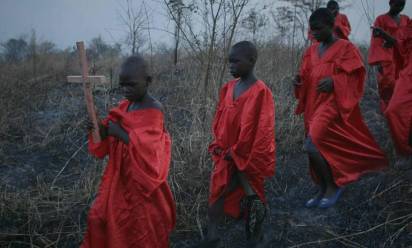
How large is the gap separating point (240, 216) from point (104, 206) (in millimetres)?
1270

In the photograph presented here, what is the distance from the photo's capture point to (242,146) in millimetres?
2811

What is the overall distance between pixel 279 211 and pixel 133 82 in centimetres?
183

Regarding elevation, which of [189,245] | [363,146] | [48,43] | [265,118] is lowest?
[189,245]

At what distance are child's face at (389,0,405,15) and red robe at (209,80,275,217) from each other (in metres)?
3.01

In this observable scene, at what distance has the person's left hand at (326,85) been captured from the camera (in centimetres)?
324

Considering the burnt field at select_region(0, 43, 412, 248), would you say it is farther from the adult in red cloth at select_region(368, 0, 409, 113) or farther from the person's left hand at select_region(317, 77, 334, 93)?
the person's left hand at select_region(317, 77, 334, 93)

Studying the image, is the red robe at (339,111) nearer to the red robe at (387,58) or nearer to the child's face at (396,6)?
the red robe at (387,58)

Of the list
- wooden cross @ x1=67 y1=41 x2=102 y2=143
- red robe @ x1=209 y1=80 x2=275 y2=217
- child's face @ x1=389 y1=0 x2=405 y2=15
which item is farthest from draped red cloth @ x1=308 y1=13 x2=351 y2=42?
wooden cross @ x1=67 y1=41 x2=102 y2=143

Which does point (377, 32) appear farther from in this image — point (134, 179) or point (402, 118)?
point (134, 179)

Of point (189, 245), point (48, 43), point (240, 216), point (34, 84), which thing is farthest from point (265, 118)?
point (48, 43)

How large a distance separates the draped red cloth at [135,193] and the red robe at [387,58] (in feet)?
11.9

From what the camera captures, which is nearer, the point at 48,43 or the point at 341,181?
the point at 341,181

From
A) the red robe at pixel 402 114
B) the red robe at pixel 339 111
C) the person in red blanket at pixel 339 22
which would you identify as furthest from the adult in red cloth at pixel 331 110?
the person in red blanket at pixel 339 22

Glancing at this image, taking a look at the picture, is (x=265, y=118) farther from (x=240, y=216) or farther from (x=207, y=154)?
(x=207, y=154)
